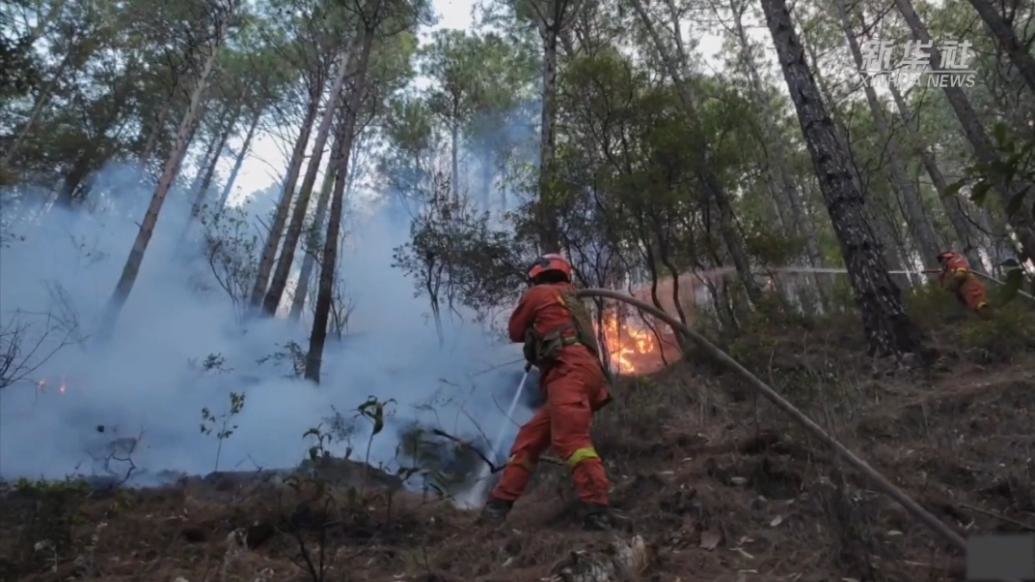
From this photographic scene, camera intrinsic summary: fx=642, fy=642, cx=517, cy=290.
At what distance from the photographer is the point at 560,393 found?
4070 mm

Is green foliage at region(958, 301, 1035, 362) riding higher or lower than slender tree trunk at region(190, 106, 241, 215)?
lower

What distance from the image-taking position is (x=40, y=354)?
11.8 m

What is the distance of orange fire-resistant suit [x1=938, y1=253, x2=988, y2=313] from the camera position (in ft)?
28.1

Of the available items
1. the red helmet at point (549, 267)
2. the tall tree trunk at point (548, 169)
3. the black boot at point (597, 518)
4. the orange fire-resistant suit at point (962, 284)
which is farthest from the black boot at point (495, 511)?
the orange fire-resistant suit at point (962, 284)

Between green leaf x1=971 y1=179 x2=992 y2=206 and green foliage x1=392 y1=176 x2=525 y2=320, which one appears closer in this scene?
green leaf x1=971 y1=179 x2=992 y2=206

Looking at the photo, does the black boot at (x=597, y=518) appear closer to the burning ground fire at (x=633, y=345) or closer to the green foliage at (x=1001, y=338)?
the green foliage at (x=1001, y=338)

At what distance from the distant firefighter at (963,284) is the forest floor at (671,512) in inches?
112

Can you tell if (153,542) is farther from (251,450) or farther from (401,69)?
(401,69)

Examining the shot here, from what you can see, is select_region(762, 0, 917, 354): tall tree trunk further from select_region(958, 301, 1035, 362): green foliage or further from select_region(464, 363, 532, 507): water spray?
select_region(464, 363, 532, 507): water spray

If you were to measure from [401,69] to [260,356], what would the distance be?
30.4 feet

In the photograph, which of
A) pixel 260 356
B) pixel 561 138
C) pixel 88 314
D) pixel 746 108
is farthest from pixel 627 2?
pixel 88 314

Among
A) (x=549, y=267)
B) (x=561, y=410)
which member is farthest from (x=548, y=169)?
(x=561, y=410)

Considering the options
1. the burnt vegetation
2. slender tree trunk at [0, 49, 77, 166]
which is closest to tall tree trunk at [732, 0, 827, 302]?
the burnt vegetation

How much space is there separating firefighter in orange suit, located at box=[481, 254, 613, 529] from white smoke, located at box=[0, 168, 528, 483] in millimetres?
4751
